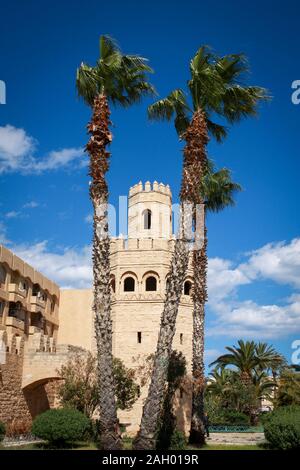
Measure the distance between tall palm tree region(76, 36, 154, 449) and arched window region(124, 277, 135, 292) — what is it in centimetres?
1419

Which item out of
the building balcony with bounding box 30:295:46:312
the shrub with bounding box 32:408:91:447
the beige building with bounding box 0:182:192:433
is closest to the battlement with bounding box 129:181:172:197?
the beige building with bounding box 0:182:192:433

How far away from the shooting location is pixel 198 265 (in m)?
20.8

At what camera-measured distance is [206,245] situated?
21453mm

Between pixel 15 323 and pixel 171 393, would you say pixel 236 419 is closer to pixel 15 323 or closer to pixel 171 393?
pixel 171 393

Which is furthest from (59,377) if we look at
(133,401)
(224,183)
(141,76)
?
(141,76)

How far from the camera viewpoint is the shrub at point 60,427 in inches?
699

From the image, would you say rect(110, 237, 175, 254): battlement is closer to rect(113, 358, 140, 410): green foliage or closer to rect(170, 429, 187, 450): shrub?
rect(113, 358, 140, 410): green foliage

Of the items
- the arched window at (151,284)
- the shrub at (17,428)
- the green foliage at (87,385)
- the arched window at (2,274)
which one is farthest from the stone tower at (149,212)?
the shrub at (17,428)

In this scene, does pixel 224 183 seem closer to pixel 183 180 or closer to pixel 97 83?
pixel 183 180

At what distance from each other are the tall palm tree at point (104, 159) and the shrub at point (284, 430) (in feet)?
20.2

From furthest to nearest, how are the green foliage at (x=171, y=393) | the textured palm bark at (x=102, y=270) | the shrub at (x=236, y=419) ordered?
the shrub at (x=236, y=419) < the green foliage at (x=171, y=393) < the textured palm bark at (x=102, y=270)

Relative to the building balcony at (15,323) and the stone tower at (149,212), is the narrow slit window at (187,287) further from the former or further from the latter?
the building balcony at (15,323)

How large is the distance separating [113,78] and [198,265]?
8114 millimetres

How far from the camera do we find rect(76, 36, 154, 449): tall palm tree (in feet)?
47.5
